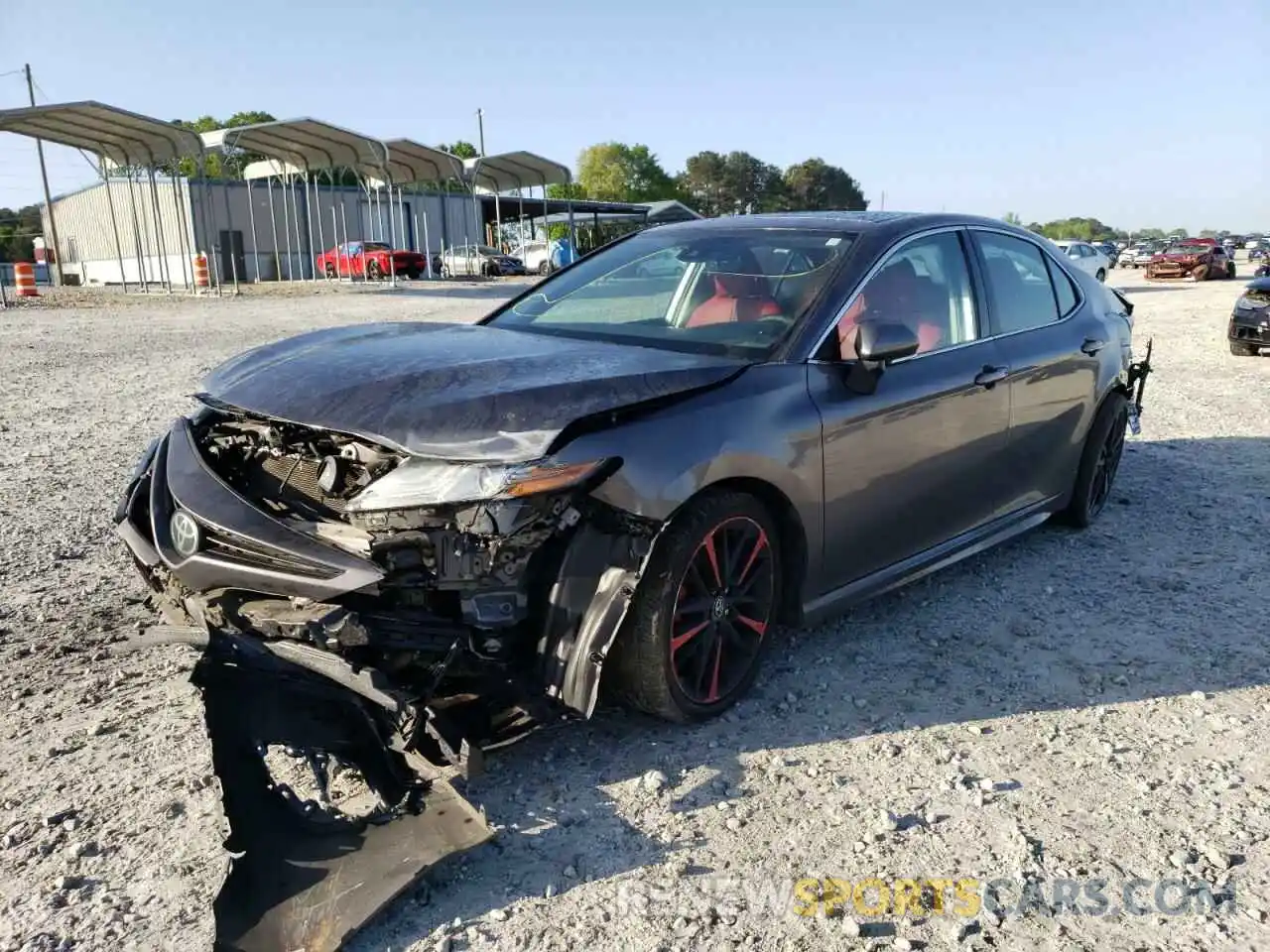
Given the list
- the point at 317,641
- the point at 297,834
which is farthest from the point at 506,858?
the point at 317,641

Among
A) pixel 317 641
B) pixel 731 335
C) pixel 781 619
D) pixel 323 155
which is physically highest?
pixel 323 155

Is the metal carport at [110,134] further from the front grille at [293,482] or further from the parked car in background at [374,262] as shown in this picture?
the front grille at [293,482]

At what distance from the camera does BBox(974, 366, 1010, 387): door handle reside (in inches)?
167


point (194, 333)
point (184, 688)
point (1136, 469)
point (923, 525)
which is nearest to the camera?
point (184, 688)

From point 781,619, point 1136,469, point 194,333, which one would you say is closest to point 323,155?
point 194,333

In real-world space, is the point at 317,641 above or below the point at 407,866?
above

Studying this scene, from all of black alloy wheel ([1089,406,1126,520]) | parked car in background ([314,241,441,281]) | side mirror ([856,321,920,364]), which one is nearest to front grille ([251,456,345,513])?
side mirror ([856,321,920,364])

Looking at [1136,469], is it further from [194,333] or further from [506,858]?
[194,333]

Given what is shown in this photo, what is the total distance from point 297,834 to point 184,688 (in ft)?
4.10

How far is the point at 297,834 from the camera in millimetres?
2537

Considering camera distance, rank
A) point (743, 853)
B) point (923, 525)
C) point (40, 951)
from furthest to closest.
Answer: point (923, 525)
point (743, 853)
point (40, 951)

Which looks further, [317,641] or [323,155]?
[323,155]

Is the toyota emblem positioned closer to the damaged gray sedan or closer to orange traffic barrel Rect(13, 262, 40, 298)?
the damaged gray sedan

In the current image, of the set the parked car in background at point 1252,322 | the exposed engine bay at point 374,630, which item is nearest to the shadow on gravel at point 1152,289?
the parked car in background at point 1252,322
